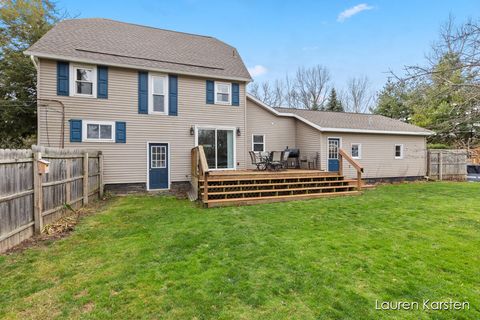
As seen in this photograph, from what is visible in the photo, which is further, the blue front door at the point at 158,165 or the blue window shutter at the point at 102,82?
the blue front door at the point at 158,165

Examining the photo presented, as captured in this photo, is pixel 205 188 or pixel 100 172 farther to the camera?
pixel 100 172

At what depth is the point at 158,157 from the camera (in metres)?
10.5

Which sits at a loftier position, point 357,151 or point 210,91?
point 210,91

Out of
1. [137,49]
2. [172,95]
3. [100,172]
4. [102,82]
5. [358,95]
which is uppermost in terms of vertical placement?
[358,95]

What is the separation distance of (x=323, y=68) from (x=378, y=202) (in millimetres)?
27015

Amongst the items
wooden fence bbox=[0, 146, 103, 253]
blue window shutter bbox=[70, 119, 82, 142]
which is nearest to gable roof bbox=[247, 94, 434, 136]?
blue window shutter bbox=[70, 119, 82, 142]

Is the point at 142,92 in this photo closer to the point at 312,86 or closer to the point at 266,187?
the point at 266,187

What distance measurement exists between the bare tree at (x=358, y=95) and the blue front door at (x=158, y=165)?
93.4 ft

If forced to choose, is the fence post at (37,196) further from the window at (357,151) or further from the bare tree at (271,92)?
the bare tree at (271,92)

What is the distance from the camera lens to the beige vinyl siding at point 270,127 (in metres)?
12.6

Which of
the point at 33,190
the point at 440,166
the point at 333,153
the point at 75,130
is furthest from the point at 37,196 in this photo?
the point at 440,166

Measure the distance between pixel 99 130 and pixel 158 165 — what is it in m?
2.50

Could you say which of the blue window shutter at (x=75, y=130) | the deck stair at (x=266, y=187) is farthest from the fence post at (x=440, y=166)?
the blue window shutter at (x=75, y=130)

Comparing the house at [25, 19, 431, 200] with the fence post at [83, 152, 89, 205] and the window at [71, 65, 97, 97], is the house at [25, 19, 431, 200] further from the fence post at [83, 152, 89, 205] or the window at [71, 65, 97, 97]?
the fence post at [83, 152, 89, 205]
